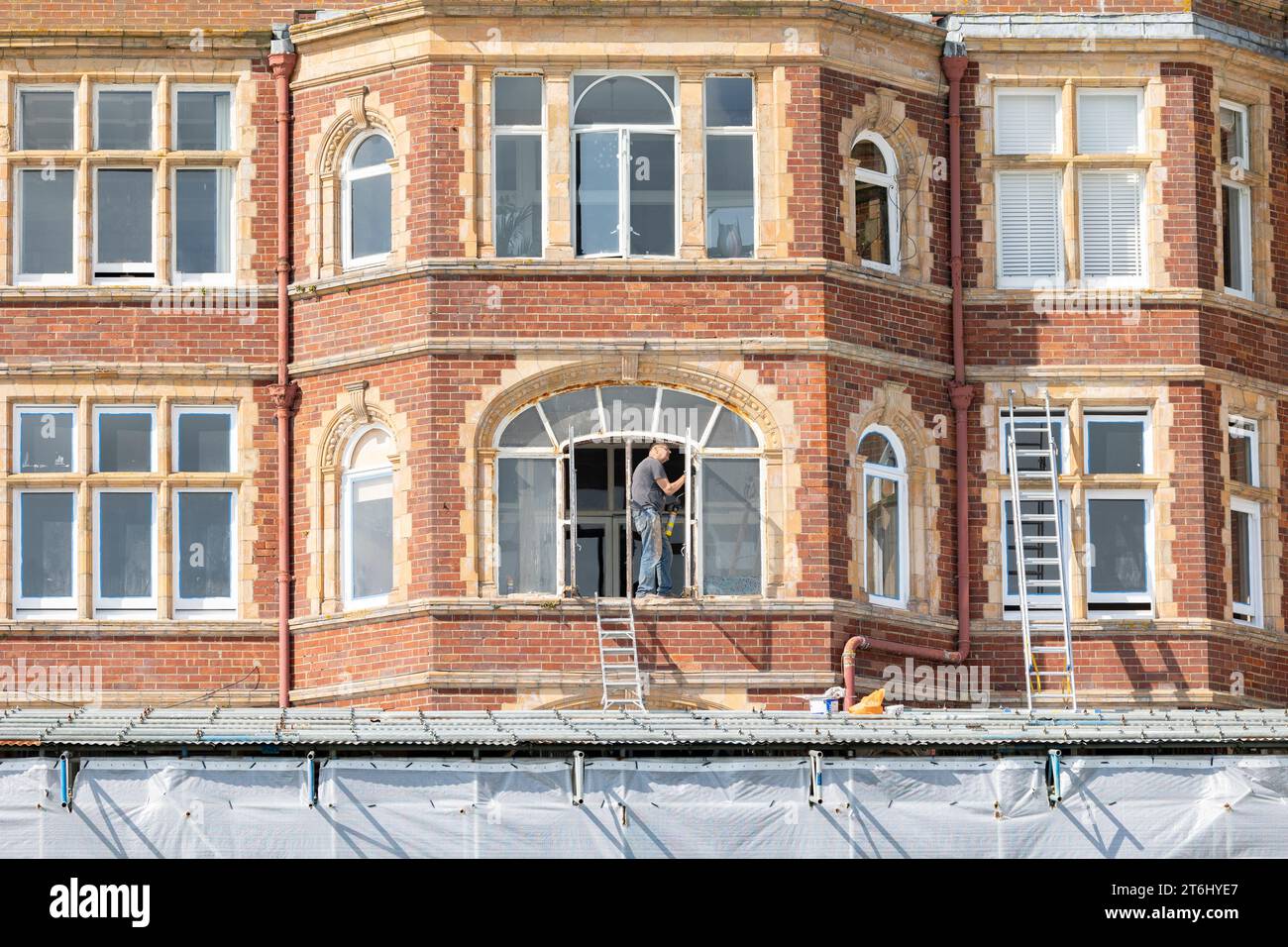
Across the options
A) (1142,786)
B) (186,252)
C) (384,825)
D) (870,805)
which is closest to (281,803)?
(384,825)

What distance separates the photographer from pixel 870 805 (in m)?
42.2

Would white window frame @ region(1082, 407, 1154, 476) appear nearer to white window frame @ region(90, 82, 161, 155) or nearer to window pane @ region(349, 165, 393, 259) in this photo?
window pane @ region(349, 165, 393, 259)

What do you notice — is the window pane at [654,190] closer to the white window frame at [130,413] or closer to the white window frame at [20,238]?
the white window frame at [130,413]

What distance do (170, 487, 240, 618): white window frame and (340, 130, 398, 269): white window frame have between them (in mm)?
3147

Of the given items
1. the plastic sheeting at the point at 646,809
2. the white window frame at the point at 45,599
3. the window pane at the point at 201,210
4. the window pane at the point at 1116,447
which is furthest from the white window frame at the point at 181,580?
the window pane at the point at 1116,447

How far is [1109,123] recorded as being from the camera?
5222cm

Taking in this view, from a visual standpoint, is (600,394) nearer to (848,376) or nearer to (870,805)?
(848,376)

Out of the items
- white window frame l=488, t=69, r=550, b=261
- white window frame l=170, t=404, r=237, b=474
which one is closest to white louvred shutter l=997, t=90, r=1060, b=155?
white window frame l=488, t=69, r=550, b=261

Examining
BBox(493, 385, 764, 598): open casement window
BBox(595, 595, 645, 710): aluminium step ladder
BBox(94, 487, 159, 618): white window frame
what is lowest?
BBox(595, 595, 645, 710): aluminium step ladder

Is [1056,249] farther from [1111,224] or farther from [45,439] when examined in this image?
[45,439]

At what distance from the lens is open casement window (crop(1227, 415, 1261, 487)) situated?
51.9 metres
